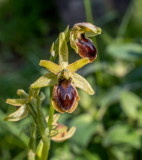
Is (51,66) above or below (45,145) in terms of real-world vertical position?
above


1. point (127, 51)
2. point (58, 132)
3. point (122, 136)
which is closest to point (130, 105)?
point (122, 136)

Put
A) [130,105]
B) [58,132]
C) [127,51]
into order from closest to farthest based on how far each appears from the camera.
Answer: [58,132], [130,105], [127,51]

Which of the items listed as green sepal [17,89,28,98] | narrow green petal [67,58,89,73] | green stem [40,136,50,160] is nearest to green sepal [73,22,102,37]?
narrow green petal [67,58,89,73]

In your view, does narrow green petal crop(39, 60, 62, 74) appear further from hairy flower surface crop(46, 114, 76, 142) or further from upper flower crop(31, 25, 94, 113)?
hairy flower surface crop(46, 114, 76, 142)

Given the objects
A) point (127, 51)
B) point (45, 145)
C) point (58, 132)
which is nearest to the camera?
point (45, 145)

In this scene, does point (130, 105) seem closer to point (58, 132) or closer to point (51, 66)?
point (58, 132)

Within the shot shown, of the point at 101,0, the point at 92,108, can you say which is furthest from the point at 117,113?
the point at 101,0
